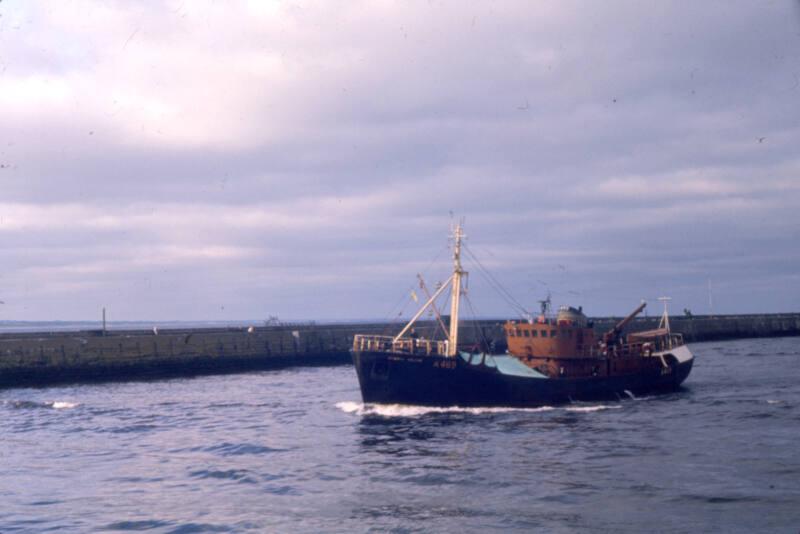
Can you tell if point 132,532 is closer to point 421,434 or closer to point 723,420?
point 421,434

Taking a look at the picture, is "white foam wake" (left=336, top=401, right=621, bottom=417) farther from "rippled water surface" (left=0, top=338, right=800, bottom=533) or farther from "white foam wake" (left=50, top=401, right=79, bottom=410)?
"white foam wake" (left=50, top=401, right=79, bottom=410)

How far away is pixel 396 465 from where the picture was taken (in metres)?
27.1

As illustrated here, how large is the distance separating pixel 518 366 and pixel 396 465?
17.8 m

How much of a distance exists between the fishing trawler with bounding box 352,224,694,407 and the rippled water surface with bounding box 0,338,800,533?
40.7 inches

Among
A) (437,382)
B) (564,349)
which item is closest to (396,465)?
(437,382)

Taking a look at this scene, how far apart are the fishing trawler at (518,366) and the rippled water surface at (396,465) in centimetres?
103

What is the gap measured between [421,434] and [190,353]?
41422mm

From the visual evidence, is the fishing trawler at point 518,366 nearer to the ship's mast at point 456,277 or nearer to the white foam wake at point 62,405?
the ship's mast at point 456,277

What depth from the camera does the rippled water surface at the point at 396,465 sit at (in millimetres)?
20438

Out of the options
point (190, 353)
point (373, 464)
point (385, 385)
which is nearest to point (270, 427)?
point (385, 385)

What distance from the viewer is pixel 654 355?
5091cm

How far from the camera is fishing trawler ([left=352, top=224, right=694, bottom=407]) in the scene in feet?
129

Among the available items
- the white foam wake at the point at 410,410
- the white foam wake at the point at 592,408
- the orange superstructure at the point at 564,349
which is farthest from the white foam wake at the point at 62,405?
the white foam wake at the point at 592,408

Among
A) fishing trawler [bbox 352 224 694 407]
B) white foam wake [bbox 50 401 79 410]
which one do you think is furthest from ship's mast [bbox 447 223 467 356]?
white foam wake [bbox 50 401 79 410]
